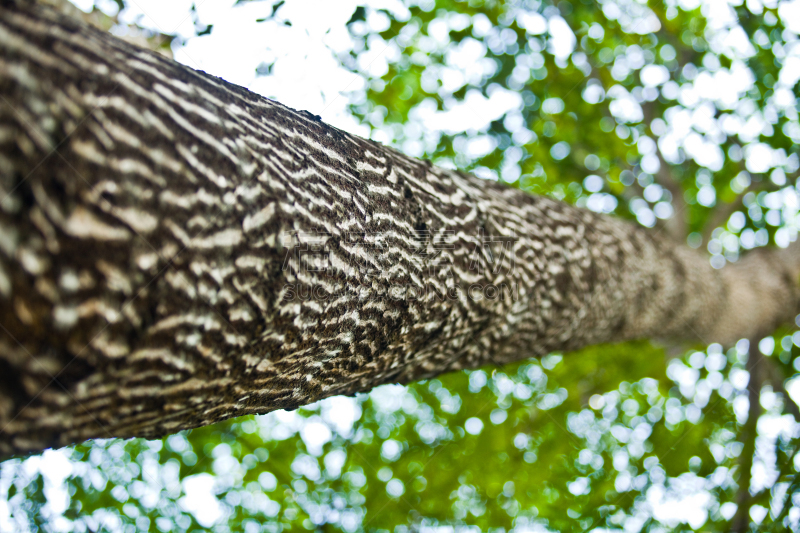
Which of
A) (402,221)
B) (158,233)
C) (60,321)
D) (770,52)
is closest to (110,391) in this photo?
(60,321)

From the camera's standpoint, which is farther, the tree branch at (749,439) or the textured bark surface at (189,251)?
the tree branch at (749,439)

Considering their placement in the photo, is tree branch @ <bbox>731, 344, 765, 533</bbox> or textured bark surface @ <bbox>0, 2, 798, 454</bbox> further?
tree branch @ <bbox>731, 344, 765, 533</bbox>

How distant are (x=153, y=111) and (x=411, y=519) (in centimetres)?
301

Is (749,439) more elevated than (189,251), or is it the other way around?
(189,251)

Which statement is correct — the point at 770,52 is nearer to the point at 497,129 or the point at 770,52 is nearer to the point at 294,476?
the point at 497,129

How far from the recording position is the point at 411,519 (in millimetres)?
2957

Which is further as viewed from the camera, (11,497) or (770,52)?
(770,52)

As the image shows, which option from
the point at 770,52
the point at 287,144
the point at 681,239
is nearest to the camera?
the point at 287,144

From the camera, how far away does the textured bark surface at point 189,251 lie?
0.65 m

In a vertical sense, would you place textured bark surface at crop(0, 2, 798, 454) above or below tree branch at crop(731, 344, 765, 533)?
above

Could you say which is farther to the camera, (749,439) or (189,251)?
(749,439)

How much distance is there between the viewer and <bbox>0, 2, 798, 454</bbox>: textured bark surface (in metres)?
0.65

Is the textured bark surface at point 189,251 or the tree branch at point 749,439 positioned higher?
the textured bark surface at point 189,251

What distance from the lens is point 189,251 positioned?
0.77m
